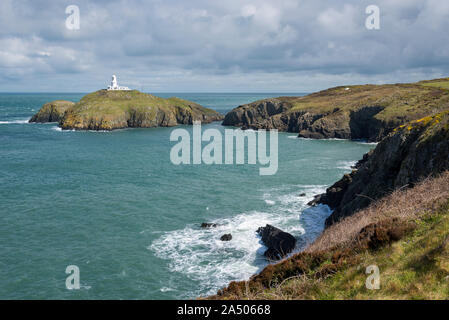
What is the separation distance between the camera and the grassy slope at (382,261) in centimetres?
928

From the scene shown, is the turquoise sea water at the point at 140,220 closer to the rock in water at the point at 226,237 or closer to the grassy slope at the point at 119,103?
the rock in water at the point at 226,237

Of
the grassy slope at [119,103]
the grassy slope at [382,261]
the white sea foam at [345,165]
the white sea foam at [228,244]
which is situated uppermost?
the grassy slope at [119,103]

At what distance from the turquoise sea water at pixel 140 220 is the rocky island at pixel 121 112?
5549 cm

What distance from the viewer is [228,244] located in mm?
28109

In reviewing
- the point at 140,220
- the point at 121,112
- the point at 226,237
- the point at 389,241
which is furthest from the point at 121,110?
the point at 389,241

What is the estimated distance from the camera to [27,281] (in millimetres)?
22219

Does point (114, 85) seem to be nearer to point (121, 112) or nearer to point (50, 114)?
point (50, 114)

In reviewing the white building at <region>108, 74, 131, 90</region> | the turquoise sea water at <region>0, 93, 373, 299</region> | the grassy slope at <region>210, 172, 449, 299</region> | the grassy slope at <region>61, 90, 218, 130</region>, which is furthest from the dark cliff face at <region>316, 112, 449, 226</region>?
the white building at <region>108, 74, 131, 90</region>

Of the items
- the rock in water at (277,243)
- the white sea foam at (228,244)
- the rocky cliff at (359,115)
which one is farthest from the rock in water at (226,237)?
the rocky cliff at (359,115)

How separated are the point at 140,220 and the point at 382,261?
2622 centimetres

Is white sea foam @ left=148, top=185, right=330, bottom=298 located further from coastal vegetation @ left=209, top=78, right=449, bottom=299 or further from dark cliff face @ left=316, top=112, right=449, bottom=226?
coastal vegetation @ left=209, top=78, right=449, bottom=299

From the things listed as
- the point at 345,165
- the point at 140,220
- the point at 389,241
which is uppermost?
the point at 389,241
